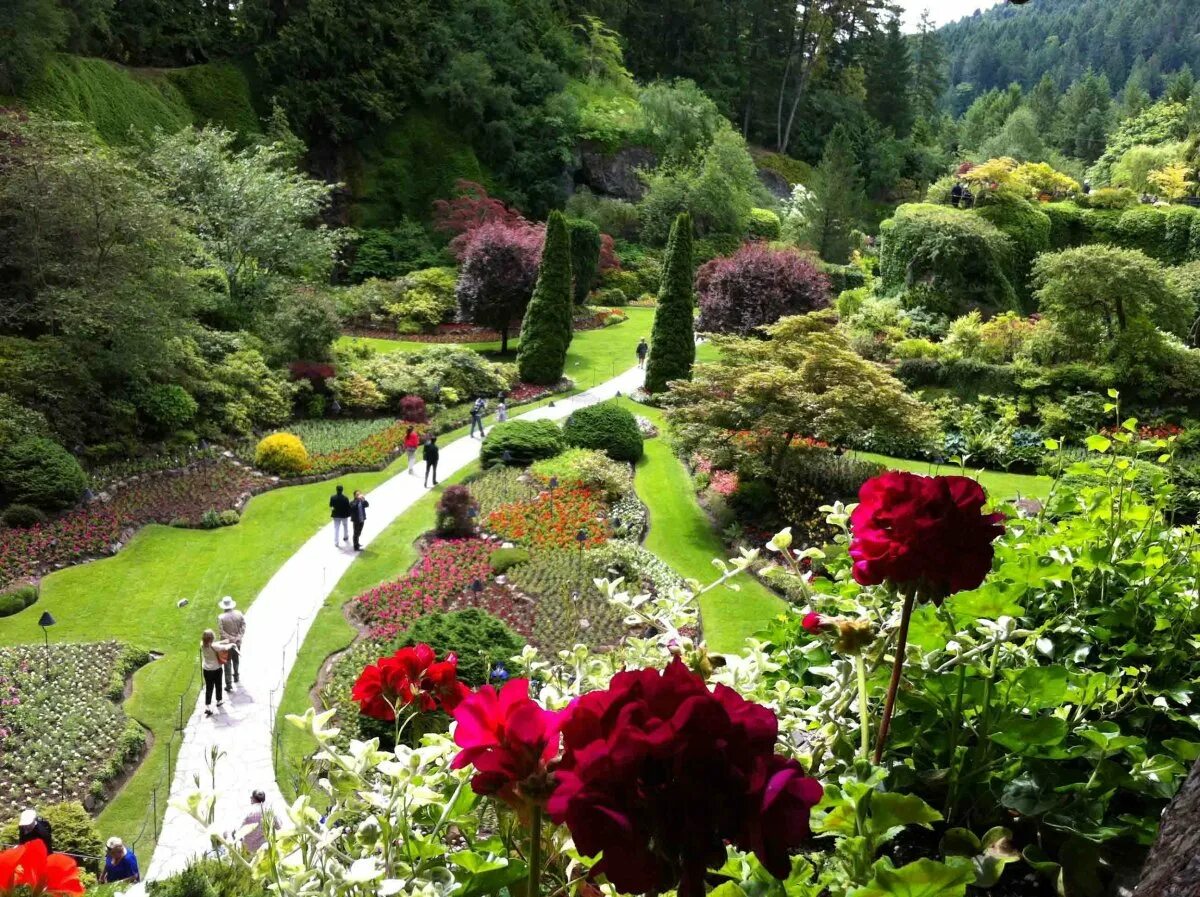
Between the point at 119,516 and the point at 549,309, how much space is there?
484 inches

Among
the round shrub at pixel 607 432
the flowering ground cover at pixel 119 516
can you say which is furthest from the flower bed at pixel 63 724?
the round shrub at pixel 607 432

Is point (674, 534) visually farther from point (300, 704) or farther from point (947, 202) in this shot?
point (947, 202)

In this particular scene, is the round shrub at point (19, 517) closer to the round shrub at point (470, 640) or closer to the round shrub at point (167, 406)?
the round shrub at point (167, 406)

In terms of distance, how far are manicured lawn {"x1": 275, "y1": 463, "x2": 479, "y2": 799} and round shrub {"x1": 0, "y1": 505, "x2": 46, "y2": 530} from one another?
4893 millimetres

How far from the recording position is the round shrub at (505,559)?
1357 centimetres

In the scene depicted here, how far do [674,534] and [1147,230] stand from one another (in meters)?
22.4

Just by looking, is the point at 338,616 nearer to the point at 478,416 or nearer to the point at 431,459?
the point at 431,459

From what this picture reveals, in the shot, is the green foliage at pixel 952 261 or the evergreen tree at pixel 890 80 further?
the evergreen tree at pixel 890 80

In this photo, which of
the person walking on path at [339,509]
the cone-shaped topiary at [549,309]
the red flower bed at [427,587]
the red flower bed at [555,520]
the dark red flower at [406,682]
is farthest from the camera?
the cone-shaped topiary at [549,309]

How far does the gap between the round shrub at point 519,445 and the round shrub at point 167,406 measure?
5.94m

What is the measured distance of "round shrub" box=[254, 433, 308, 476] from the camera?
17188mm

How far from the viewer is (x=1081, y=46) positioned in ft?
403

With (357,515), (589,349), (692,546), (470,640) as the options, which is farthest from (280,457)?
(589,349)

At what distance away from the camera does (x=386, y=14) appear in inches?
1442
